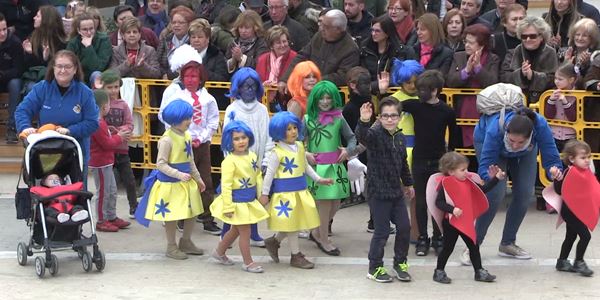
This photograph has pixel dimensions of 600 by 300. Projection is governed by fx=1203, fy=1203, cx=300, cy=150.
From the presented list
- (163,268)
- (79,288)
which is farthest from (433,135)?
(79,288)

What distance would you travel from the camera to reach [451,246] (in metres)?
9.23

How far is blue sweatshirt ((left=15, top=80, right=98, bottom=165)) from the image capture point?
10.2 metres

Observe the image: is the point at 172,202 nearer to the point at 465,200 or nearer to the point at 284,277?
the point at 284,277

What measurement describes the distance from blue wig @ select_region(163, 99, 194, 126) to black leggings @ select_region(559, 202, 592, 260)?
3116mm

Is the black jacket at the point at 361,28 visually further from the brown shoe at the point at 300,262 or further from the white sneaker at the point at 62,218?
the white sneaker at the point at 62,218

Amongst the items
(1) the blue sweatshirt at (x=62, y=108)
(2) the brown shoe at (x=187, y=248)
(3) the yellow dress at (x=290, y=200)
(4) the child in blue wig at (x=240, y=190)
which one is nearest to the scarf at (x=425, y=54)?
(3) the yellow dress at (x=290, y=200)

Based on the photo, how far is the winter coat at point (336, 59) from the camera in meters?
11.5

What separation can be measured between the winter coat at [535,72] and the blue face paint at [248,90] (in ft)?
8.23

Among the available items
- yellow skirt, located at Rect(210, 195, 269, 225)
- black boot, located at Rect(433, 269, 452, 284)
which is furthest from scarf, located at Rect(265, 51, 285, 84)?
black boot, located at Rect(433, 269, 452, 284)

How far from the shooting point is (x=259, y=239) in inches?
415

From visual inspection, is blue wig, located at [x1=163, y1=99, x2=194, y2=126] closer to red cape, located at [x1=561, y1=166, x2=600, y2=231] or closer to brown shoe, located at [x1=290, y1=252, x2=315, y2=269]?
brown shoe, located at [x1=290, y1=252, x2=315, y2=269]

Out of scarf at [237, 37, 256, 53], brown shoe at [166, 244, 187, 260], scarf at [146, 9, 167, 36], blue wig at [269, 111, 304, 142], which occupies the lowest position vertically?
brown shoe at [166, 244, 187, 260]

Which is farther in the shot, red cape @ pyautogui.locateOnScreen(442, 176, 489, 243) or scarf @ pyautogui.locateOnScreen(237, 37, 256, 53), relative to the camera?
scarf @ pyautogui.locateOnScreen(237, 37, 256, 53)

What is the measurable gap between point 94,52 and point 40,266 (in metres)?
3.57
